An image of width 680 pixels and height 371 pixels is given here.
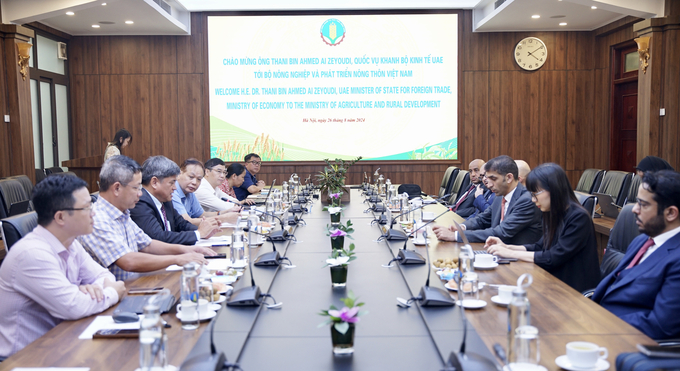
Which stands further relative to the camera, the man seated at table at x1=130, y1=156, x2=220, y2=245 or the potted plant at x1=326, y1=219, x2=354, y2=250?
the man seated at table at x1=130, y1=156, x2=220, y2=245

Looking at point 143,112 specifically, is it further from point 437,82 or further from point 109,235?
point 109,235

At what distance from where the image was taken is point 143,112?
30.7 feet

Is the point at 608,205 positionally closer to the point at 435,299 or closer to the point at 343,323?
the point at 435,299

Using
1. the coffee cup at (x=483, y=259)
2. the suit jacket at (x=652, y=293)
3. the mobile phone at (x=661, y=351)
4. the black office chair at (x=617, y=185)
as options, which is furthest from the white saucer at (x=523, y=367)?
the black office chair at (x=617, y=185)

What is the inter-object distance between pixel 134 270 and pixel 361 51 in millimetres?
7041

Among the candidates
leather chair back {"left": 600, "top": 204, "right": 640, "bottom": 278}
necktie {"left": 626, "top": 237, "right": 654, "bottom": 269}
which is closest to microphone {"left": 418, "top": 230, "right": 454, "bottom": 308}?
necktie {"left": 626, "top": 237, "right": 654, "bottom": 269}

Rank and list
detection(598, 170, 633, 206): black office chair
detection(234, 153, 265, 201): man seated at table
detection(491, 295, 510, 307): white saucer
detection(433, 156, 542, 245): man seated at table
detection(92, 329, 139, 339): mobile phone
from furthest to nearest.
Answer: detection(234, 153, 265, 201): man seated at table
detection(598, 170, 633, 206): black office chair
detection(433, 156, 542, 245): man seated at table
detection(491, 295, 510, 307): white saucer
detection(92, 329, 139, 339): mobile phone

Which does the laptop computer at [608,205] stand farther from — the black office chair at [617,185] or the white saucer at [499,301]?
the white saucer at [499,301]

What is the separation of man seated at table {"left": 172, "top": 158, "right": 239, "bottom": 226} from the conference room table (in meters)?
2.01

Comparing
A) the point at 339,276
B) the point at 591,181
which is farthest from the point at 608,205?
the point at 339,276

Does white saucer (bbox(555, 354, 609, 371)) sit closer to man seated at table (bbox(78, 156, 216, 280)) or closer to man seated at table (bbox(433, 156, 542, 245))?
man seated at table (bbox(78, 156, 216, 280))

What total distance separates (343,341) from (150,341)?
551 millimetres

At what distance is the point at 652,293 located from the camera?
7.23 feet

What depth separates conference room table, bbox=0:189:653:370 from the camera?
170 cm
